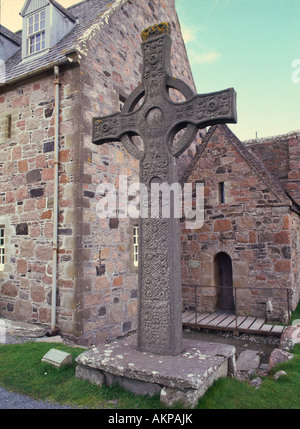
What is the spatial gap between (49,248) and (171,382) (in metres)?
4.76

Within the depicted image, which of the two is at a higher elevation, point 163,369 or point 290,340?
point 163,369

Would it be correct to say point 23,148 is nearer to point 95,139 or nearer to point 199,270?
point 95,139

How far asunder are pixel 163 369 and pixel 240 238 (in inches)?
268

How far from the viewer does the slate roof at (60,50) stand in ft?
25.6

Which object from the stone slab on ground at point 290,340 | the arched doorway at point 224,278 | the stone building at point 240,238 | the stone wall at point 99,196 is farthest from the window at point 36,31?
the stone slab on ground at point 290,340

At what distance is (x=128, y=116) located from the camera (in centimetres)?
467

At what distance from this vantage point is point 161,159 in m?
4.26

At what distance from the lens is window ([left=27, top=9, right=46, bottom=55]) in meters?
8.87

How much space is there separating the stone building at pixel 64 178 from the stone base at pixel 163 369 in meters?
2.97

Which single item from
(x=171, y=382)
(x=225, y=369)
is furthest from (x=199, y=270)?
(x=171, y=382)

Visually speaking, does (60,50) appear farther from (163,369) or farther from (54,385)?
(163,369)

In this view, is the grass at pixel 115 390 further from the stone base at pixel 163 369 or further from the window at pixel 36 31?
the window at pixel 36 31

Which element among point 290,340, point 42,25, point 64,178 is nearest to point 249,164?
point 290,340

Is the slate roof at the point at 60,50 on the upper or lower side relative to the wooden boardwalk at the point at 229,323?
upper
